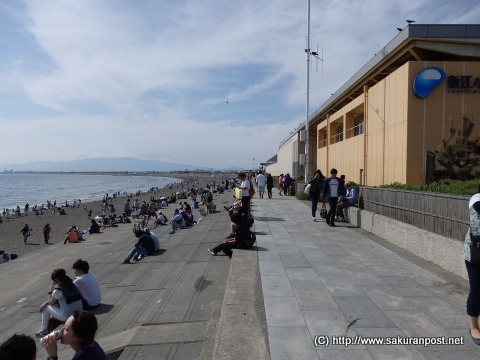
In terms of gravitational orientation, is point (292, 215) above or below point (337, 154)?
below

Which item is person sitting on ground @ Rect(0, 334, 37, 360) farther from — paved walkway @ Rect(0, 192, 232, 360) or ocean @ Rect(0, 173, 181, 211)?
ocean @ Rect(0, 173, 181, 211)

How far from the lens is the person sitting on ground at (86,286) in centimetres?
610

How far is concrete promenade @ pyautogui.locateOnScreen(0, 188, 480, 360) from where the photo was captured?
3682 millimetres

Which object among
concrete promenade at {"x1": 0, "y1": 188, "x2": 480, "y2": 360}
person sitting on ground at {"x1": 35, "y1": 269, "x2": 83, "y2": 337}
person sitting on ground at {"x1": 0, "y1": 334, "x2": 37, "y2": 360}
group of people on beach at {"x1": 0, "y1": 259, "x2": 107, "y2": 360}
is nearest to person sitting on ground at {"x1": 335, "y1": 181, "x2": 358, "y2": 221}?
concrete promenade at {"x1": 0, "y1": 188, "x2": 480, "y2": 360}

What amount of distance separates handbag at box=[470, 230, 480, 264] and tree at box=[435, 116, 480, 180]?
7.49 metres

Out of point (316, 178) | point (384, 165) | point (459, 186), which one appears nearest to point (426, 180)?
point (384, 165)

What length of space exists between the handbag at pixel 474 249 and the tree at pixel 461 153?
749 cm

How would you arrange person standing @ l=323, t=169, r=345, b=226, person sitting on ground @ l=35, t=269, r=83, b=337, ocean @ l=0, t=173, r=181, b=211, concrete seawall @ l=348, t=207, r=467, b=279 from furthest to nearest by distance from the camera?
1. ocean @ l=0, t=173, r=181, b=211
2. person standing @ l=323, t=169, r=345, b=226
3. concrete seawall @ l=348, t=207, r=467, b=279
4. person sitting on ground @ l=35, t=269, r=83, b=337

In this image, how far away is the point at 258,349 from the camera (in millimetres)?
3459

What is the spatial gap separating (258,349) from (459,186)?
575cm

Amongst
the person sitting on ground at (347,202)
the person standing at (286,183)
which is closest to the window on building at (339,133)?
the person standing at (286,183)

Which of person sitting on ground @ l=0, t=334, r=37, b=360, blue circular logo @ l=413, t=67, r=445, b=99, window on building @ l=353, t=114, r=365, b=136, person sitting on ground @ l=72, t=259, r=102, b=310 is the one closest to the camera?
person sitting on ground @ l=0, t=334, r=37, b=360

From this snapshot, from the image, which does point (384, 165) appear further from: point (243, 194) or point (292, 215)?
point (243, 194)

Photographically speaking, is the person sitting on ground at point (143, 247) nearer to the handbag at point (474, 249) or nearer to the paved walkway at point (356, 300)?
the paved walkway at point (356, 300)
